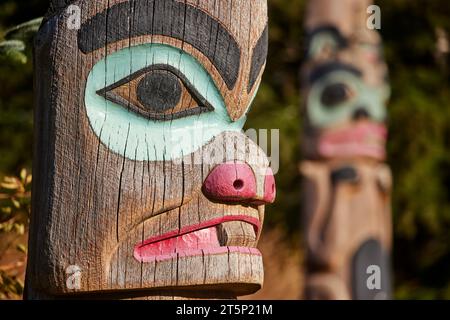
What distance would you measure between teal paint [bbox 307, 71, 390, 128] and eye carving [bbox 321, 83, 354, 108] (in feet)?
0.07

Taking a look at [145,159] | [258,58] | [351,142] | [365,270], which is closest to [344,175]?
[351,142]

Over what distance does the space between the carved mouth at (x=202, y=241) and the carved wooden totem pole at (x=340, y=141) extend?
3.91m

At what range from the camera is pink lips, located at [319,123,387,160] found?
747cm

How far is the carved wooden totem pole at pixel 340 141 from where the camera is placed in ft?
23.9

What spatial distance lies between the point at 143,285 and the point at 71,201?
1.14 ft

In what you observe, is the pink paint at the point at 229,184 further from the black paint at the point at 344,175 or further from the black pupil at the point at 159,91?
the black paint at the point at 344,175

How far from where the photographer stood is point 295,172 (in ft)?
36.1

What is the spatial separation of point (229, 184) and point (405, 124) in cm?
783

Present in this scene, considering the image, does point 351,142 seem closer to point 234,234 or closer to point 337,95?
point 337,95

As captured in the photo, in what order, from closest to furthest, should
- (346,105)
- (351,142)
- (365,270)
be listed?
(365,270) < (351,142) < (346,105)

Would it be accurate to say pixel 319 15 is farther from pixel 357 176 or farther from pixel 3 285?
pixel 3 285

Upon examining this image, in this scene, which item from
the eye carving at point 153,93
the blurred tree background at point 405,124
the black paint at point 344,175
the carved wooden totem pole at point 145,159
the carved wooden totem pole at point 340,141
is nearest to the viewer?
the carved wooden totem pole at point 145,159

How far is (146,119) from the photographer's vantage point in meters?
3.36

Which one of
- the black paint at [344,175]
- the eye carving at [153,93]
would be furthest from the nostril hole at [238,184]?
the black paint at [344,175]
